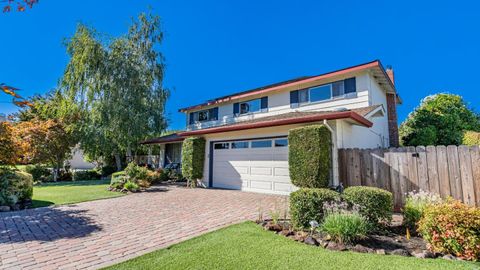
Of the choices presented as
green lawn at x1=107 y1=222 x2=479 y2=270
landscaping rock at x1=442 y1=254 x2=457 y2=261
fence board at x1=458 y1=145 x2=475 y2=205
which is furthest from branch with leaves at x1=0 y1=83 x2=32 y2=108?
A: fence board at x1=458 y1=145 x2=475 y2=205

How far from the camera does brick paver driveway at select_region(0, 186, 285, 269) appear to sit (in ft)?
12.9

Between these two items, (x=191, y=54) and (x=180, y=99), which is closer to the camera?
(x=191, y=54)

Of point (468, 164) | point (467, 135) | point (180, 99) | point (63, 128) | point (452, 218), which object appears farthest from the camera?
point (180, 99)

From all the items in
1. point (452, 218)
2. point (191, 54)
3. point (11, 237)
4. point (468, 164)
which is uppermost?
point (191, 54)

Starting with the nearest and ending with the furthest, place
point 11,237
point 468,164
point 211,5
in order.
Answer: point 11,237
point 468,164
point 211,5

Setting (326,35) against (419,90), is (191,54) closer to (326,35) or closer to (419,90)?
(326,35)

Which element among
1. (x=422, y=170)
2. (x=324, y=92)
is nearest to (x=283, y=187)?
(x=422, y=170)

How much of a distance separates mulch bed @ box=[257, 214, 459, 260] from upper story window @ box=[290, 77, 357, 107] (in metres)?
8.08

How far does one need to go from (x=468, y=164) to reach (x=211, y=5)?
45.0 feet

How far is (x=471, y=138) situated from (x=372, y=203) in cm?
1691

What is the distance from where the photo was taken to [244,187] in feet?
36.9

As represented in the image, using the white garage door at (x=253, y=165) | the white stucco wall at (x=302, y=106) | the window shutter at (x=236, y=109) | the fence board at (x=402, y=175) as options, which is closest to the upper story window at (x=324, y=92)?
the white stucco wall at (x=302, y=106)

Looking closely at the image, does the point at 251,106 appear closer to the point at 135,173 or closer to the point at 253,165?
the point at 253,165

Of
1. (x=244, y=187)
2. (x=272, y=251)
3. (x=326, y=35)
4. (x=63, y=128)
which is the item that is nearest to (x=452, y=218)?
(x=272, y=251)
